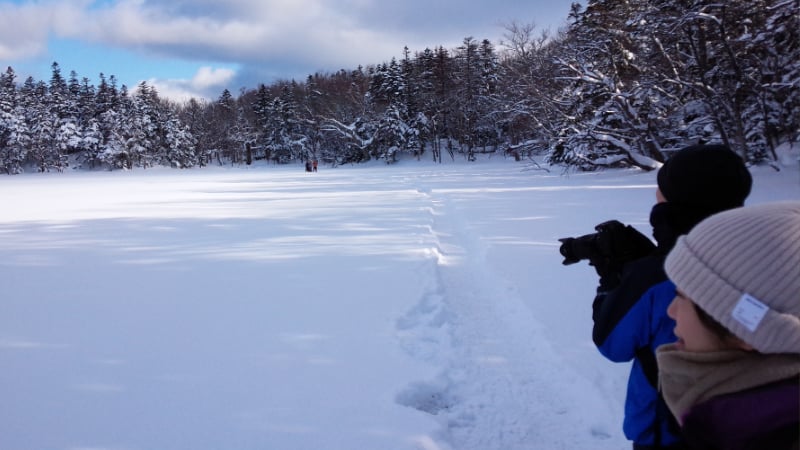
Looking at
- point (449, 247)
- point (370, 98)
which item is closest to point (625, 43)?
point (449, 247)

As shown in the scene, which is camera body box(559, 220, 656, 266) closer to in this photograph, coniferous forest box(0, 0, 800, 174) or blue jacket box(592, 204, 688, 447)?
blue jacket box(592, 204, 688, 447)

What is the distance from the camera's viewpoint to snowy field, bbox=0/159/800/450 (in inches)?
107

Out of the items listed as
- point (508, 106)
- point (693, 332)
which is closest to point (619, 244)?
point (693, 332)

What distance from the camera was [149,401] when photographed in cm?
298

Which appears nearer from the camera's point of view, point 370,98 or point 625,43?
point 625,43

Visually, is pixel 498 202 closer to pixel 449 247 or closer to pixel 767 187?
pixel 449 247

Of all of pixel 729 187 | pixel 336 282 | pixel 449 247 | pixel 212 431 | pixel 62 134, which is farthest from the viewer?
pixel 62 134

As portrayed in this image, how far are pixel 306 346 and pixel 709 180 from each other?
312cm

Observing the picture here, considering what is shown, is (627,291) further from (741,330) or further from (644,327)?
(741,330)

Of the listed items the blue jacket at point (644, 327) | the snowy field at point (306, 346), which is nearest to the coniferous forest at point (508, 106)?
the snowy field at point (306, 346)

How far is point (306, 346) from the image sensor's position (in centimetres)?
379

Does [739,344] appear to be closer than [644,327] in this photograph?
Yes

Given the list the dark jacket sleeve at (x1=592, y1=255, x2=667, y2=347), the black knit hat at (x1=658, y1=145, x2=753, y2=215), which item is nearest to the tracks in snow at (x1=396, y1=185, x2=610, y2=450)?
the dark jacket sleeve at (x1=592, y1=255, x2=667, y2=347)

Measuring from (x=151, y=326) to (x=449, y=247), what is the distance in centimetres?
463
